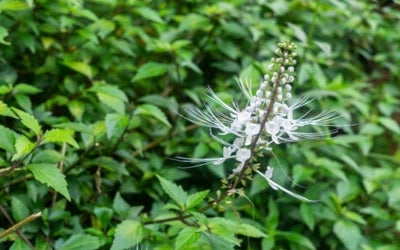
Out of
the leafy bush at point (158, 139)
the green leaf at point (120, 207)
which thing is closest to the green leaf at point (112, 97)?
the leafy bush at point (158, 139)

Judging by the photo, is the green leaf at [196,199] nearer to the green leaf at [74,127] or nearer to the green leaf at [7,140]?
the green leaf at [74,127]

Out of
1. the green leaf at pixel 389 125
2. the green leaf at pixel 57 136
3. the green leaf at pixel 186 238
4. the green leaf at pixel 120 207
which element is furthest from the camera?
the green leaf at pixel 389 125

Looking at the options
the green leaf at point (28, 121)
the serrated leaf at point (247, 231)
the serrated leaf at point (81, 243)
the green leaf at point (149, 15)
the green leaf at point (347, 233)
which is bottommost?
→ the green leaf at point (347, 233)

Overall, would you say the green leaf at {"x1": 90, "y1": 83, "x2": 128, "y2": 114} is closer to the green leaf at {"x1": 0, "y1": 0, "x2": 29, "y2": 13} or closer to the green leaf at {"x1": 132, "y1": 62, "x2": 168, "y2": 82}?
the green leaf at {"x1": 132, "y1": 62, "x2": 168, "y2": 82}

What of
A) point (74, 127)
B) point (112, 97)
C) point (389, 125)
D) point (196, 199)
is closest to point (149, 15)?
point (112, 97)

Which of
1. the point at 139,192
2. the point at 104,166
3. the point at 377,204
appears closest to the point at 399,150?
the point at 377,204

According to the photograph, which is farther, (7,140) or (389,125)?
(389,125)

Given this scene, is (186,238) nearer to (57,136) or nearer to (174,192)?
(174,192)
